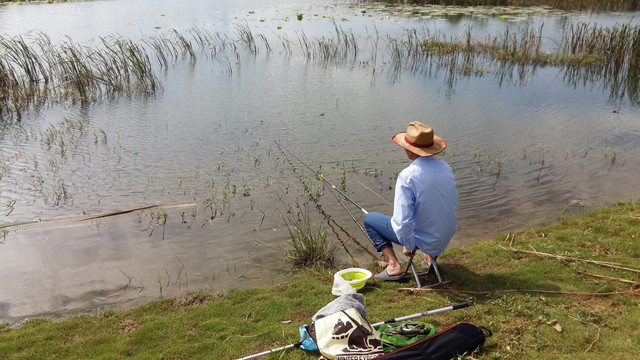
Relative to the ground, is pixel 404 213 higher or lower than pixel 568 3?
lower

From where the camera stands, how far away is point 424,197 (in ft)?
12.8

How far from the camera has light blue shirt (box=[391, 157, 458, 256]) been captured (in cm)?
390

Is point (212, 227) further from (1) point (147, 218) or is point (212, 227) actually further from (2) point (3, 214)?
(2) point (3, 214)

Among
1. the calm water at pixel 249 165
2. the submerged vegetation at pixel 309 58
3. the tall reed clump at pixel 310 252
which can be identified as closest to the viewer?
the tall reed clump at pixel 310 252

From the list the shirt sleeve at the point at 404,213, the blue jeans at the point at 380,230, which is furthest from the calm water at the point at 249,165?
the shirt sleeve at the point at 404,213

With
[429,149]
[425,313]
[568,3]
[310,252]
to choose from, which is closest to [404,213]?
[429,149]

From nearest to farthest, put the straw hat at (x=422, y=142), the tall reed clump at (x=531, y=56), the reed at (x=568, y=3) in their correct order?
the straw hat at (x=422, y=142), the tall reed clump at (x=531, y=56), the reed at (x=568, y=3)

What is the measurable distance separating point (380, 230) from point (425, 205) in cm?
68

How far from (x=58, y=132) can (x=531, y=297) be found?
330 inches

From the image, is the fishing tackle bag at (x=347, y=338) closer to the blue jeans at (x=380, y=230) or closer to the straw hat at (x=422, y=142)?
the blue jeans at (x=380, y=230)

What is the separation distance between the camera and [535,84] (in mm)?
12195

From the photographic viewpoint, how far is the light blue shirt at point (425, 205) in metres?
3.90

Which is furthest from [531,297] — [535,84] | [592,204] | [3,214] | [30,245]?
[535,84]

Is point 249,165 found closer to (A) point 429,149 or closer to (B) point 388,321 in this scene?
(A) point 429,149
